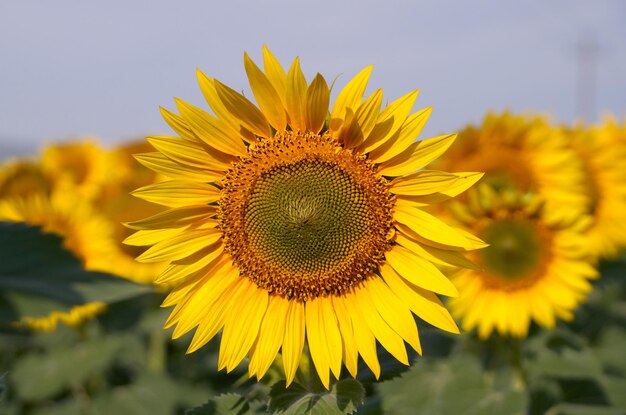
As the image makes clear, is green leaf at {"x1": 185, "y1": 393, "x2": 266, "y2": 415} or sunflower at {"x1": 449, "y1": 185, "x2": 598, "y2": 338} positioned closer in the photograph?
green leaf at {"x1": 185, "y1": 393, "x2": 266, "y2": 415}

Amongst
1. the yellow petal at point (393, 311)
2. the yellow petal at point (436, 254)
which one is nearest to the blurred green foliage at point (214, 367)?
the yellow petal at point (393, 311)

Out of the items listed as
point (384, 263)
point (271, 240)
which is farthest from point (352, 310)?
point (271, 240)

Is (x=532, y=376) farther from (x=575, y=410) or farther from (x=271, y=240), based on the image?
(x=271, y=240)

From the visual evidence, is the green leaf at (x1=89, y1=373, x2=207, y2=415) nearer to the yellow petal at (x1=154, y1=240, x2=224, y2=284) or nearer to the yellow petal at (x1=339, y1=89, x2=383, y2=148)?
the yellow petal at (x1=154, y1=240, x2=224, y2=284)

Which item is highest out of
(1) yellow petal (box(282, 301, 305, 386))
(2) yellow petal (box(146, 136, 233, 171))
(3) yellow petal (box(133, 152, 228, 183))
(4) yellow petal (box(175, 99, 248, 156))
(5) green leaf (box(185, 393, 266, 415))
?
(4) yellow petal (box(175, 99, 248, 156))

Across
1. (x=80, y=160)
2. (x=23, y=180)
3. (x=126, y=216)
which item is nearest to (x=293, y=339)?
(x=126, y=216)

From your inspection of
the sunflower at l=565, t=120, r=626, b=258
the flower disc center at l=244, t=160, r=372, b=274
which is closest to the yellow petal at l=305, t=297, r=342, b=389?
the flower disc center at l=244, t=160, r=372, b=274

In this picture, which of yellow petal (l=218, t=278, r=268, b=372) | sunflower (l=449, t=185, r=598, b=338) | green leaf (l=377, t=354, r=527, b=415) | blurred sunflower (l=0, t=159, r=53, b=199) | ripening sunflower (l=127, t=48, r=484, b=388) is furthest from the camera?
blurred sunflower (l=0, t=159, r=53, b=199)

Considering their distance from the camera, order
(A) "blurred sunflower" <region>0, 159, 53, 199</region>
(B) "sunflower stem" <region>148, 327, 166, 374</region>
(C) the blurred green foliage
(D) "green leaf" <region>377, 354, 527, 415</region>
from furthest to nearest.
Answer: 1. (A) "blurred sunflower" <region>0, 159, 53, 199</region>
2. (B) "sunflower stem" <region>148, 327, 166, 374</region>
3. (D) "green leaf" <region>377, 354, 527, 415</region>
4. (C) the blurred green foliage
